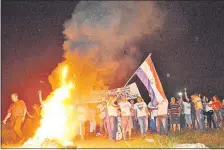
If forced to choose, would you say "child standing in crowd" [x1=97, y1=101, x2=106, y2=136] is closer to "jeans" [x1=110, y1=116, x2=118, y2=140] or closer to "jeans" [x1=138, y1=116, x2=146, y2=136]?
"jeans" [x1=110, y1=116, x2=118, y2=140]

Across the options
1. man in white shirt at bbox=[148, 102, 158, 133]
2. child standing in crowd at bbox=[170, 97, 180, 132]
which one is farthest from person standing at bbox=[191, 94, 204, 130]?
man in white shirt at bbox=[148, 102, 158, 133]

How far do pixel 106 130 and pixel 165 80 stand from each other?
1597mm

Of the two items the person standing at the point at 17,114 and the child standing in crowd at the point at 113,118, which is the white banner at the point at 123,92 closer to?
the child standing in crowd at the point at 113,118

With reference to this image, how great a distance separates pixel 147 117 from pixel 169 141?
0.64m

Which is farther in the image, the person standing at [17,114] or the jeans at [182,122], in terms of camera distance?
the person standing at [17,114]

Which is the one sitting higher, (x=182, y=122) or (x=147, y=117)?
(x=147, y=117)

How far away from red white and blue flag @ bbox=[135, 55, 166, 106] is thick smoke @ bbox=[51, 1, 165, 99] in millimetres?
239

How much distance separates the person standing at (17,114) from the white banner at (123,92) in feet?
5.07

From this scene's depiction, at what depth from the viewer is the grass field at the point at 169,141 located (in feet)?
21.2

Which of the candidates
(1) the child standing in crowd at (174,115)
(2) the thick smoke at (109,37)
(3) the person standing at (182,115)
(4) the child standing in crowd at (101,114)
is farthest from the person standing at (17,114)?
(3) the person standing at (182,115)

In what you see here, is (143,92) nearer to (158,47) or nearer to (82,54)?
(158,47)

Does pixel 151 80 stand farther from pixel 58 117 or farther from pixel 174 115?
pixel 58 117

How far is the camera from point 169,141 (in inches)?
257

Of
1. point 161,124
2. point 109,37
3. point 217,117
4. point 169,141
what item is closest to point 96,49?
point 109,37
